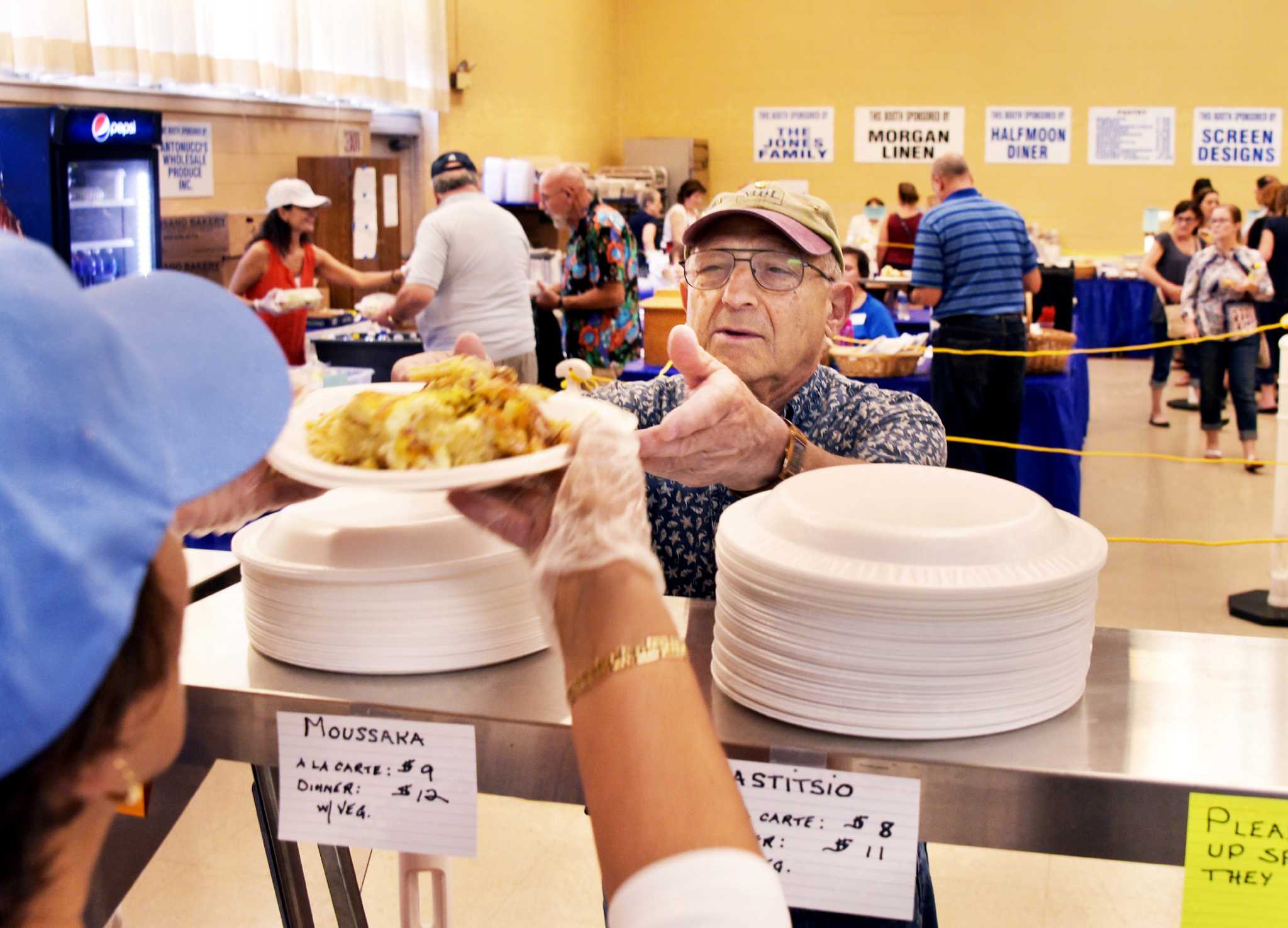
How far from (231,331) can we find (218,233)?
6.65 meters

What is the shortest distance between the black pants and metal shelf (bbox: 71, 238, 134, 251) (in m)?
3.80

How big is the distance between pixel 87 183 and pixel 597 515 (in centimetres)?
458

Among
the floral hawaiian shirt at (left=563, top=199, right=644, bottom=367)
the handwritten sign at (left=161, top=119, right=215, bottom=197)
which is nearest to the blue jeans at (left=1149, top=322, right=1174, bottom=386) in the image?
the floral hawaiian shirt at (left=563, top=199, right=644, bottom=367)

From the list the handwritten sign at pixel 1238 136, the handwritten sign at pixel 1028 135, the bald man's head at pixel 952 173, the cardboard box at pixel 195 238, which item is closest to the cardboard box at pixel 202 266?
the cardboard box at pixel 195 238

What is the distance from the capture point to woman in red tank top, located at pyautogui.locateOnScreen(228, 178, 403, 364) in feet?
18.7

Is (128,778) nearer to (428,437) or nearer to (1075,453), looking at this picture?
(428,437)

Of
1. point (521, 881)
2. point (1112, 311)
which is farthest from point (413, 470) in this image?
point (1112, 311)

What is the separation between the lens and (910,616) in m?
1.10

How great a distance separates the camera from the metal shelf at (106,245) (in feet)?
15.6

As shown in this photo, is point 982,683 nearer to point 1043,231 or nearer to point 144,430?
point 144,430

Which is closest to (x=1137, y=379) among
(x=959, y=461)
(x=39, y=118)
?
(x=959, y=461)

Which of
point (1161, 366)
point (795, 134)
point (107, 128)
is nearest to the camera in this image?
point (107, 128)

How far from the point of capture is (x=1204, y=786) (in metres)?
1.08

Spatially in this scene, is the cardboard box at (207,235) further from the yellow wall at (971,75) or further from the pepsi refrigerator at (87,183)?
the yellow wall at (971,75)
